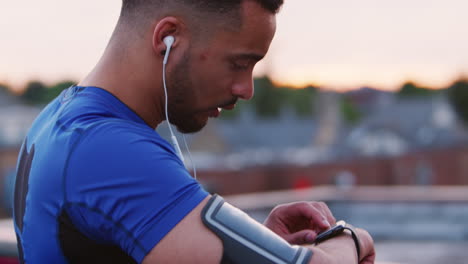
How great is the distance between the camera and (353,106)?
99.4 meters

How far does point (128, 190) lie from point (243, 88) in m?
0.47

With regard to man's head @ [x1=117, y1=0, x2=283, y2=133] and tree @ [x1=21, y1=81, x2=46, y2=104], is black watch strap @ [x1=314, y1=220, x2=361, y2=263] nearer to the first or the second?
man's head @ [x1=117, y1=0, x2=283, y2=133]

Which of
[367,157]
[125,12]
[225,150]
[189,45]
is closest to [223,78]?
[189,45]

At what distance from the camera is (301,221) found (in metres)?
1.91

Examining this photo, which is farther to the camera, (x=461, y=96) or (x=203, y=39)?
(x=461, y=96)

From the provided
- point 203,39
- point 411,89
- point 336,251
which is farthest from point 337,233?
point 411,89

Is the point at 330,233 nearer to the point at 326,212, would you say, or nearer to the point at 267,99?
the point at 326,212

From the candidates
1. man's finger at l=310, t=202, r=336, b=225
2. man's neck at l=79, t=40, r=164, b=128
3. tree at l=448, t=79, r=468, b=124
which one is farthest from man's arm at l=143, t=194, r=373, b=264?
tree at l=448, t=79, r=468, b=124

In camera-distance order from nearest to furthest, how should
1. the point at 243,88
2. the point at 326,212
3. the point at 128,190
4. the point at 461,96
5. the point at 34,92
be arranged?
1. the point at 128,190
2. the point at 243,88
3. the point at 326,212
4. the point at 461,96
5. the point at 34,92

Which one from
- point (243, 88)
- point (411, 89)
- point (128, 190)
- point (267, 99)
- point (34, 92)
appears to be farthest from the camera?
point (411, 89)

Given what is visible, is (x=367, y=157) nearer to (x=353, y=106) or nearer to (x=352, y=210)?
(x=352, y=210)

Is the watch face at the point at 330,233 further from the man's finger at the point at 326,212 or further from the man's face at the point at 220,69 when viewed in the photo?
the man's face at the point at 220,69

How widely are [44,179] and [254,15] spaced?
62cm

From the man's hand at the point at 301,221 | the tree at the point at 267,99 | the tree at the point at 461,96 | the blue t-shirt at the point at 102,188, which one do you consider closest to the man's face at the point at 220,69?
the blue t-shirt at the point at 102,188
